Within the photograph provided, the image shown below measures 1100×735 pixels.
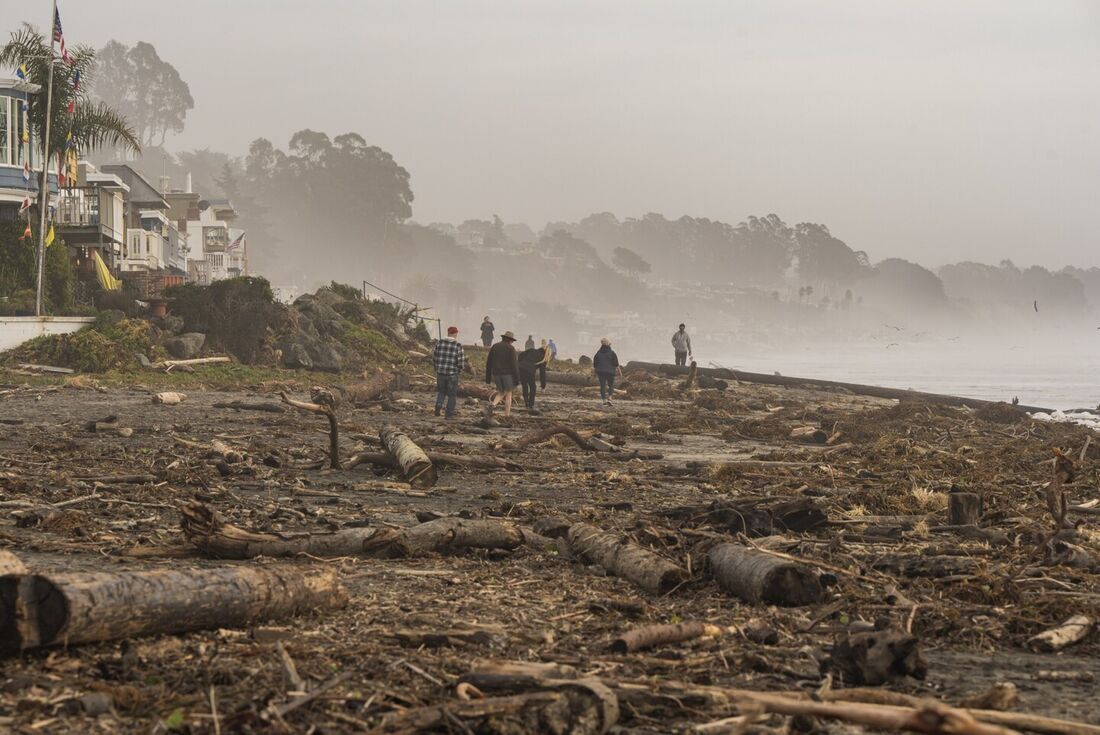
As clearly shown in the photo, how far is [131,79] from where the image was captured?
169625mm

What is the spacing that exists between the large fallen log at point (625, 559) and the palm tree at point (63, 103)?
91.6 feet

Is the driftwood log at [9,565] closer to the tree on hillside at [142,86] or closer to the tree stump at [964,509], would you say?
the tree stump at [964,509]

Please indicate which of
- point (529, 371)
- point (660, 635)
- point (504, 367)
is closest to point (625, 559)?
point (660, 635)

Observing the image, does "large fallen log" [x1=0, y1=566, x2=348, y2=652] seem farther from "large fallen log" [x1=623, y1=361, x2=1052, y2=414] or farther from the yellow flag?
the yellow flag

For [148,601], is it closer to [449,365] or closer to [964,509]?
[964,509]

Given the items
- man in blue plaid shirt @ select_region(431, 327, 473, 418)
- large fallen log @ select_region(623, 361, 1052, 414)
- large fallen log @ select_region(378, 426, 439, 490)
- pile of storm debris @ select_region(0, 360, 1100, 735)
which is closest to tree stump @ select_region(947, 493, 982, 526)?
pile of storm debris @ select_region(0, 360, 1100, 735)

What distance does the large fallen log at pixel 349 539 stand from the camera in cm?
762

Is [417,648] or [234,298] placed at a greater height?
[234,298]

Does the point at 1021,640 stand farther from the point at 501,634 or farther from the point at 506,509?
the point at 506,509

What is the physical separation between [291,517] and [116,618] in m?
4.38

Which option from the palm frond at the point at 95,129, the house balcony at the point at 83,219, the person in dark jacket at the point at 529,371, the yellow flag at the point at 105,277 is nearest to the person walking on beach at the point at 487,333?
the yellow flag at the point at 105,277

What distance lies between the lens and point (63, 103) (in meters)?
33.6

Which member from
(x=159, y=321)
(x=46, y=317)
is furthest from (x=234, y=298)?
(x=46, y=317)

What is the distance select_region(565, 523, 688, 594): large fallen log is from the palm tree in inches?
1099
